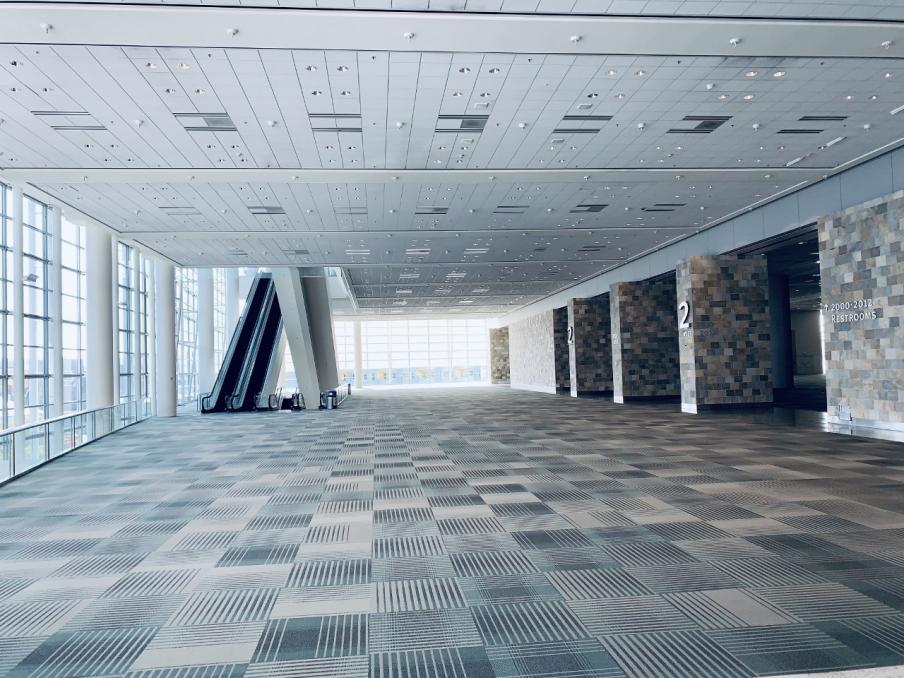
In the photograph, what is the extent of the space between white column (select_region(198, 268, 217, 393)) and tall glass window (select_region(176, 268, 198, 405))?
924 mm

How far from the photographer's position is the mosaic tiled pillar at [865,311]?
43.7 ft

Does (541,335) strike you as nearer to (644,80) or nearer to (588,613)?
(644,80)

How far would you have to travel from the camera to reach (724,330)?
70.0 ft

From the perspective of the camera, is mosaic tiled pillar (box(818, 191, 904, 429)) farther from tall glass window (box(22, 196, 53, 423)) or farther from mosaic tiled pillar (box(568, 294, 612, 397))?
tall glass window (box(22, 196, 53, 423))

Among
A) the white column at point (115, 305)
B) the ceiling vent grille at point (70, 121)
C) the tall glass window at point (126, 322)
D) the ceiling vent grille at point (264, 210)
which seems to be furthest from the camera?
the tall glass window at point (126, 322)

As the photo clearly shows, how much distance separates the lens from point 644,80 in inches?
393

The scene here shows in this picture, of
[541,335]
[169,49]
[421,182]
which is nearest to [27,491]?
[169,49]

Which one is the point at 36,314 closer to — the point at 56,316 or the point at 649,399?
the point at 56,316

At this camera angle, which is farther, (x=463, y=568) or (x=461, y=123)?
(x=461, y=123)

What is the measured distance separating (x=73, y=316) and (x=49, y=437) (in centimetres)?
799

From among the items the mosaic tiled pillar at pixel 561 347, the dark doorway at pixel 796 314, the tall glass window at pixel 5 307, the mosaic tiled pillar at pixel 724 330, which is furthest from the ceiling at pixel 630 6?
the mosaic tiled pillar at pixel 561 347

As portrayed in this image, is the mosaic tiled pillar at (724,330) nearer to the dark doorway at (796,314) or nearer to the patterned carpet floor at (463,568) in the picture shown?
the dark doorway at (796,314)

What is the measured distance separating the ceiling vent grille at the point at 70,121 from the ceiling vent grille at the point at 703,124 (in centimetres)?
1057

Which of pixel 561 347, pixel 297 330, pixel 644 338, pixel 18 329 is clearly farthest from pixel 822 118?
pixel 561 347
